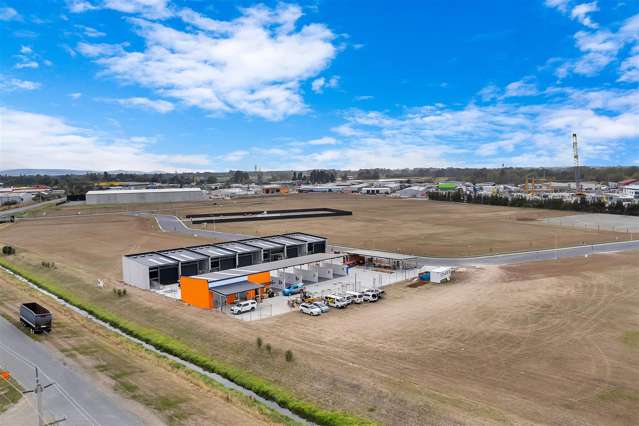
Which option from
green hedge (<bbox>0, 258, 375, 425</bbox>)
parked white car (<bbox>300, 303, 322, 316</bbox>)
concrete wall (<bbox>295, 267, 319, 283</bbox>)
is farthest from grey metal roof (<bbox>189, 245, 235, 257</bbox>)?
parked white car (<bbox>300, 303, 322, 316</bbox>)

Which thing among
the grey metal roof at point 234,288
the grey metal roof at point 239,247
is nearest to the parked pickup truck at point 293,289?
the grey metal roof at point 234,288

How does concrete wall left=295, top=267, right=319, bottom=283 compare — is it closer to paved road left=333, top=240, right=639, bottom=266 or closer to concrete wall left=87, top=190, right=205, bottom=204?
paved road left=333, top=240, right=639, bottom=266

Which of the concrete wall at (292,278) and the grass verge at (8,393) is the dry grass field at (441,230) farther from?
the grass verge at (8,393)

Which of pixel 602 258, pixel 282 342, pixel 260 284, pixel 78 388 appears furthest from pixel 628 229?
pixel 78 388

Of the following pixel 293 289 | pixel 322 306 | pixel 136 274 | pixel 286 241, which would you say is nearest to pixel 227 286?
pixel 293 289

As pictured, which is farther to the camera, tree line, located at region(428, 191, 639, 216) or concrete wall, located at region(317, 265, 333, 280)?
tree line, located at region(428, 191, 639, 216)

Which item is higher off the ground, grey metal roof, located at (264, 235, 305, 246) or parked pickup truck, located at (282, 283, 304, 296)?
grey metal roof, located at (264, 235, 305, 246)

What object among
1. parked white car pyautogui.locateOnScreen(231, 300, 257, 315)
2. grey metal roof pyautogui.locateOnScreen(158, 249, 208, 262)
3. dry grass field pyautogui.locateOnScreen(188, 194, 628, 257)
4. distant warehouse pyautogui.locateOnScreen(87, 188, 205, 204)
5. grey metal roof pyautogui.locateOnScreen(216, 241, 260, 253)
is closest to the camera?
parked white car pyautogui.locateOnScreen(231, 300, 257, 315)

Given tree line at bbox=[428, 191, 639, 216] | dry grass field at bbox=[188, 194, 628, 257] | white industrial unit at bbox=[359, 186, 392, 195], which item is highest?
white industrial unit at bbox=[359, 186, 392, 195]
